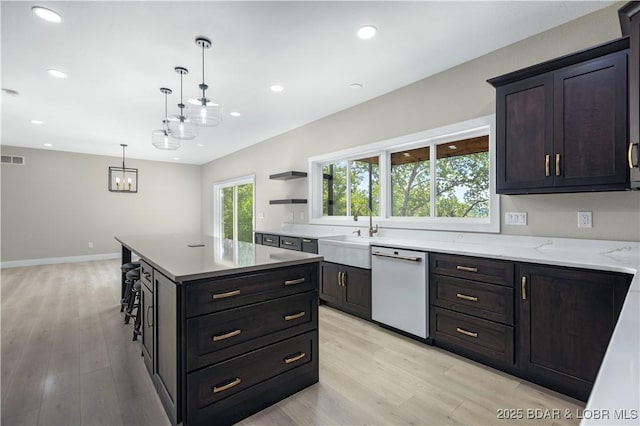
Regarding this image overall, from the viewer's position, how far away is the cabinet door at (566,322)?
179 cm

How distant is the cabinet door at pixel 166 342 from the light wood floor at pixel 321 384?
7.0 inches

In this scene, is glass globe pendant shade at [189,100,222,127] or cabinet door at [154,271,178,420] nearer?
cabinet door at [154,271,178,420]

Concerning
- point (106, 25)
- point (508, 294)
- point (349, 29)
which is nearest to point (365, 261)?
point (508, 294)

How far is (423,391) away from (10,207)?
28.1 ft

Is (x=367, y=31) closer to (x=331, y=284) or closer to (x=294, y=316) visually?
(x=294, y=316)

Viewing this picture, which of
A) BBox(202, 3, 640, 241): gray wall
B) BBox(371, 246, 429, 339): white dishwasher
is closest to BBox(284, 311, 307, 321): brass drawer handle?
BBox(371, 246, 429, 339): white dishwasher

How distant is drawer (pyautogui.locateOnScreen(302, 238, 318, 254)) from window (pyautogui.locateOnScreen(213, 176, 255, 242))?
291cm

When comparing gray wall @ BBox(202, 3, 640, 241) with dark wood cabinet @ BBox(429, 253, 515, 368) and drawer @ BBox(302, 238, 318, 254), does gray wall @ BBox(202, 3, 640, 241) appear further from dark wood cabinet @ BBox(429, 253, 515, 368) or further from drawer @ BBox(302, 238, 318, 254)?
drawer @ BBox(302, 238, 318, 254)

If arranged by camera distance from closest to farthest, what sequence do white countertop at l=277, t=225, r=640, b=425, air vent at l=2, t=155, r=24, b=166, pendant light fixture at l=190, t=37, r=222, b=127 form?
1. white countertop at l=277, t=225, r=640, b=425
2. pendant light fixture at l=190, t=37, r=222, b=127
3. air vent at l=2, t=155, r=24, b=166

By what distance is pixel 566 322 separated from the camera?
1938 millimetres


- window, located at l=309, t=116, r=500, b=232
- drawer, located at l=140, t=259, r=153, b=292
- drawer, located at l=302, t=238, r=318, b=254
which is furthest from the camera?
drawer, located at l=302, t=238, r=318, b=254

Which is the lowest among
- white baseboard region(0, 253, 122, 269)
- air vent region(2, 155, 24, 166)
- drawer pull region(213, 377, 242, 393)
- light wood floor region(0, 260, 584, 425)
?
light wood floor region(0, 260, 584, 425)

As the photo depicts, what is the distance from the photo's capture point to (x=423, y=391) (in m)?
2.03

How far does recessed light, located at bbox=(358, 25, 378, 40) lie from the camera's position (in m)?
2.38
